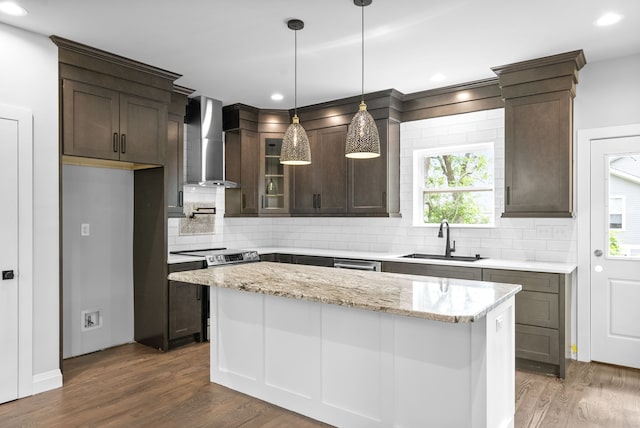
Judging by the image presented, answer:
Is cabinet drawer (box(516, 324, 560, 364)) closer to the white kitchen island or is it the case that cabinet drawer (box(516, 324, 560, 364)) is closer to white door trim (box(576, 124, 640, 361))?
white door trim (box(576, 124, 640, 361))

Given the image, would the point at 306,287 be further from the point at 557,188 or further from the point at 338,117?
the point at 338,117

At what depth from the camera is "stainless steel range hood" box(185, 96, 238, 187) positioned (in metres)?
4.92

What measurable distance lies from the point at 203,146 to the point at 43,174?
188cm

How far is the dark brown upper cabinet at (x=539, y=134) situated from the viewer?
3.77 meters

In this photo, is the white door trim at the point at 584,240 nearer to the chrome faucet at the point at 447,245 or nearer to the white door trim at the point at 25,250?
the chrome faucet at the point at 447,245

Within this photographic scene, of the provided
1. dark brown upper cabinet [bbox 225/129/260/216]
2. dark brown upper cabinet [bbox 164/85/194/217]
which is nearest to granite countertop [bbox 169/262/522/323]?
dark brown upper cabinet [bbox 164/85/194/217]

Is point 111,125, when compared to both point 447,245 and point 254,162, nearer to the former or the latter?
point 254,162

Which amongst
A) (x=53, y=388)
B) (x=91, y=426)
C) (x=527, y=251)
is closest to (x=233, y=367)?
(x=91, y=426)

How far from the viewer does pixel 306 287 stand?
102 inches

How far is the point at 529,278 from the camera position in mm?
3656

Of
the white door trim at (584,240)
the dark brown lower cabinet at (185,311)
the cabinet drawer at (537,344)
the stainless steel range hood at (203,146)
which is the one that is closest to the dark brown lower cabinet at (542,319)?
the cabinet drawer at (537,344)

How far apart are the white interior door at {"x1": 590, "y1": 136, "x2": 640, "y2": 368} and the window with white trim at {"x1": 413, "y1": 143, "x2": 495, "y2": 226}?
96cm

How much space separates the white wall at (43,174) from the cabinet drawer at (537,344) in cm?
375

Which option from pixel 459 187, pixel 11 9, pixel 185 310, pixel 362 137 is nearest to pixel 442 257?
pixel 459 187
